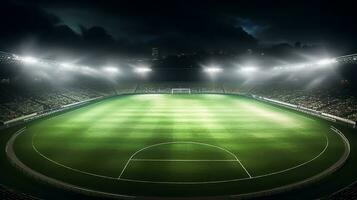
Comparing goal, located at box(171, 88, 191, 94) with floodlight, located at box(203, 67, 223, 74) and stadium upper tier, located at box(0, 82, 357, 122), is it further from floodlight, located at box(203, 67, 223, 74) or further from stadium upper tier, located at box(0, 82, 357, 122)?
stadium upper tier, located at box(0, 82, 357, 122)

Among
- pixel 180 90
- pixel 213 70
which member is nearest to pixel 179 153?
pixel 180 90

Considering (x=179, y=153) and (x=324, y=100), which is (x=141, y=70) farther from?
(x=179, y=153)

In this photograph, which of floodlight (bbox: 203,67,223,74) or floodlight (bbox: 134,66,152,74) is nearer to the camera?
floodlight (bbox: 203,67,223,74)

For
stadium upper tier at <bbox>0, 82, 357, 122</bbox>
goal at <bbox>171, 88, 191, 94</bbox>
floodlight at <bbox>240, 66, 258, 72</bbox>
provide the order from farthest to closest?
floodlight at <bbox>240, 66, 258, 72</bbox>, goal at <bbox>171, 88, 191, 94</bbox>, stadium upper tier at <bbox>0, 82, 357, 122</bbox>

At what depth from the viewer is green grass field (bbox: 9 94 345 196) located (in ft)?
58.8

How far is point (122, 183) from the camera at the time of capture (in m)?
17.8

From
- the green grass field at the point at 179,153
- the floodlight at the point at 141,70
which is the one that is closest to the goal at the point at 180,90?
the floodlight at the point at 141,70

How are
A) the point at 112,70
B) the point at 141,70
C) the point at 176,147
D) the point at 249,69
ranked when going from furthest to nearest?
the point at 141,70 < the point at 112,70 < the point at 249,69 < the point at 176,147

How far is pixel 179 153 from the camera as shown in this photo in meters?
23.7

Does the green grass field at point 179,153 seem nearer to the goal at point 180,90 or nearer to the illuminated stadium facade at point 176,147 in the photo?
the illuminated stadium facade at point 176,147

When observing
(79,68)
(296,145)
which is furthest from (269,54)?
(296,145)

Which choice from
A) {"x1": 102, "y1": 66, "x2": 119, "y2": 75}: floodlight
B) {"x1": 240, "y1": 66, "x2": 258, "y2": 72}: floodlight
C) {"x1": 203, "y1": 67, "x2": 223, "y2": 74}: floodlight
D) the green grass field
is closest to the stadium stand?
the green grass field

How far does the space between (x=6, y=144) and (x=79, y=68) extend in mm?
68531

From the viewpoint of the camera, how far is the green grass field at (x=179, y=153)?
17.9 m
